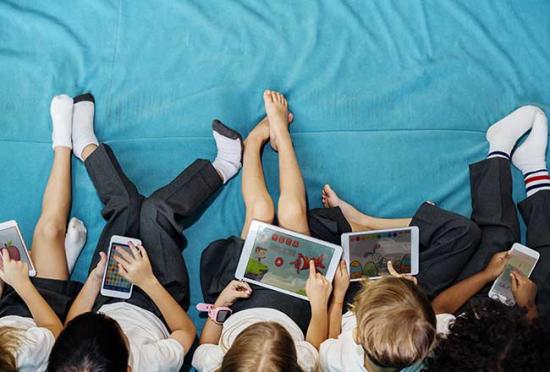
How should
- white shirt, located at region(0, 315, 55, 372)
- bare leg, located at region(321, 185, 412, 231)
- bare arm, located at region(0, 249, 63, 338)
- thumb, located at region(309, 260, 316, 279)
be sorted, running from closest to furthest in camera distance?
white shirt, located at region(0, 315, 55, 372) < bare arm, located at region(0, 249, 63, 338) < thumb, located at region(309, 260, 316, 279) < bare leg, located at region(321, 185, 412, 231)

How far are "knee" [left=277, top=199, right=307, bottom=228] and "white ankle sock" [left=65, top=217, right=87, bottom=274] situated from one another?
1.86 feet

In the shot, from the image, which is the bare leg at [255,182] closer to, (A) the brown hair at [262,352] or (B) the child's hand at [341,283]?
(B) the child's hand at [341,283]

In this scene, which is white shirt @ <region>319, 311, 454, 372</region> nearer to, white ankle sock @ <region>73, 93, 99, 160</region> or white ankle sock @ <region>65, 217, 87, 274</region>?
white ankle sock @ <region>65, 217, 87, 274</region>

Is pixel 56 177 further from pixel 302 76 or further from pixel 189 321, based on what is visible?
pixel 302 76

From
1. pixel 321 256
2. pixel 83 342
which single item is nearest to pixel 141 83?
pixel 321 256

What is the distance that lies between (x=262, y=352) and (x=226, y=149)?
698mm

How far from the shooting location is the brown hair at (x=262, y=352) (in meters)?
1.29

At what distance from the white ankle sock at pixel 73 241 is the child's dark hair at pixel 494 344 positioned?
39.1 inches

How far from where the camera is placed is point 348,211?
5.98 ft

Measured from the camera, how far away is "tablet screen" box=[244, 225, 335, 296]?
67.1 inches

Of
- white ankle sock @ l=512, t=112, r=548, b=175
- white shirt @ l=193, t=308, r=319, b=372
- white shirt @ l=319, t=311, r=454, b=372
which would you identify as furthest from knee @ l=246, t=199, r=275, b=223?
white ankle sock @ l=512, t=112, r=548, b=175

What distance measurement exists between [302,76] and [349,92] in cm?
15

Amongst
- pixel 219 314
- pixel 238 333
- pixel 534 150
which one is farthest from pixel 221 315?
pixel 534 150

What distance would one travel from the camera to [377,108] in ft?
6.26
